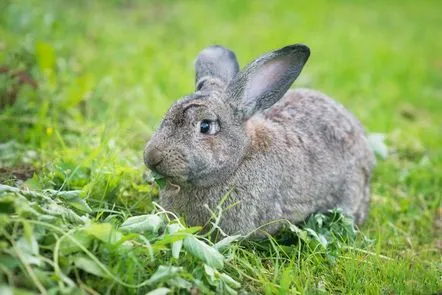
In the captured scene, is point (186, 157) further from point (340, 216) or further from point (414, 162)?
point (414, 162)

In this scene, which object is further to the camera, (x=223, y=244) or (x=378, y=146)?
(x=378, y=146)

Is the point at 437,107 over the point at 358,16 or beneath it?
beneath

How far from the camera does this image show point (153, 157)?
158 inches

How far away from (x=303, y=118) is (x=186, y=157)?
4.33 feet

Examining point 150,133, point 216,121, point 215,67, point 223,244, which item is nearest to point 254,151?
point 216,121

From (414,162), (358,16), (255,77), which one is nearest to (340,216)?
(255,77)

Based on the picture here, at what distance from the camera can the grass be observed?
3385 mm

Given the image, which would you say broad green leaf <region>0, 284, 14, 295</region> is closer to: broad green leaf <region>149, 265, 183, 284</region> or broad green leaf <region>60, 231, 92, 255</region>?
broad green leaf <region>60, 231, 92, 255</region>

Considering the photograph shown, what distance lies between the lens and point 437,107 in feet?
27.0

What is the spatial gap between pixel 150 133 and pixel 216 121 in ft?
5.17

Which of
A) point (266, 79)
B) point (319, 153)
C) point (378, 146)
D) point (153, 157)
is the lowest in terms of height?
point (378, 146)

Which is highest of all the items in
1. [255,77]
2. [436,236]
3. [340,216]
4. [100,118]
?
[255,77]

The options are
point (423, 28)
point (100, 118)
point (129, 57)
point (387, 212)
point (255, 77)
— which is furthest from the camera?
point (423, 28)

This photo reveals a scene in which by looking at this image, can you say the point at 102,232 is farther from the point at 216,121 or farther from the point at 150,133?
the point at 150,133
